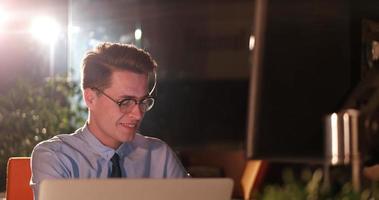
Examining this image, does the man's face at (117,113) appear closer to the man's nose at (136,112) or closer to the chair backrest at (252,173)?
the man's nose at (136,112)

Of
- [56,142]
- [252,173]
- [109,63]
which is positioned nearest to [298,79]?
[252,173]

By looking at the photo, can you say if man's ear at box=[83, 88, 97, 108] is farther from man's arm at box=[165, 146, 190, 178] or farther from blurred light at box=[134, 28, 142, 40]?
blurred light at box=[134, 28, 142, 40]

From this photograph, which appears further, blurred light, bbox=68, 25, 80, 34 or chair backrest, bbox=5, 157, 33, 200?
blurred light, bbox=68, 25, 80, 34

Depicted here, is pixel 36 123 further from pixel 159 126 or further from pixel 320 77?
pixel 320 77

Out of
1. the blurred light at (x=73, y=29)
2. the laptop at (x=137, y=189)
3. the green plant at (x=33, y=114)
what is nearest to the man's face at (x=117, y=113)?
the laptop at (x=137, y=189)

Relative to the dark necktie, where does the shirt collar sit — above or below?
above

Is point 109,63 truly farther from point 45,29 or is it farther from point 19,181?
point 45,29

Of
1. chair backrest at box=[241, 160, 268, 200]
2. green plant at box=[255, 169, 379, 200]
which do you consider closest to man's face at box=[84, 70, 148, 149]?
green plant at box=[255, 169, 379, 200]

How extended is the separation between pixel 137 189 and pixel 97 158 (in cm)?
121

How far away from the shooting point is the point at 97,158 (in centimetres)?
273

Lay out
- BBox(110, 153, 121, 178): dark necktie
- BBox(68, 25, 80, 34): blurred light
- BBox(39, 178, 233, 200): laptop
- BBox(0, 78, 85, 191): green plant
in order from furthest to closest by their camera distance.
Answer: BBox(68, 25, 80, 34): blurred light < BBox(0, 78, 85, 191): green plant < BBox(110, 153, 121, 178): dark necktie < BBox(39, 178, 233, 200): laptop

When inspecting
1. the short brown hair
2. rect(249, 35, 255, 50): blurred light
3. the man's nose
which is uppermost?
rect(249, 35, 255, 50): blurred light

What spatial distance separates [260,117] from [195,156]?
3.61ft

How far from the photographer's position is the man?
8.89 feet
